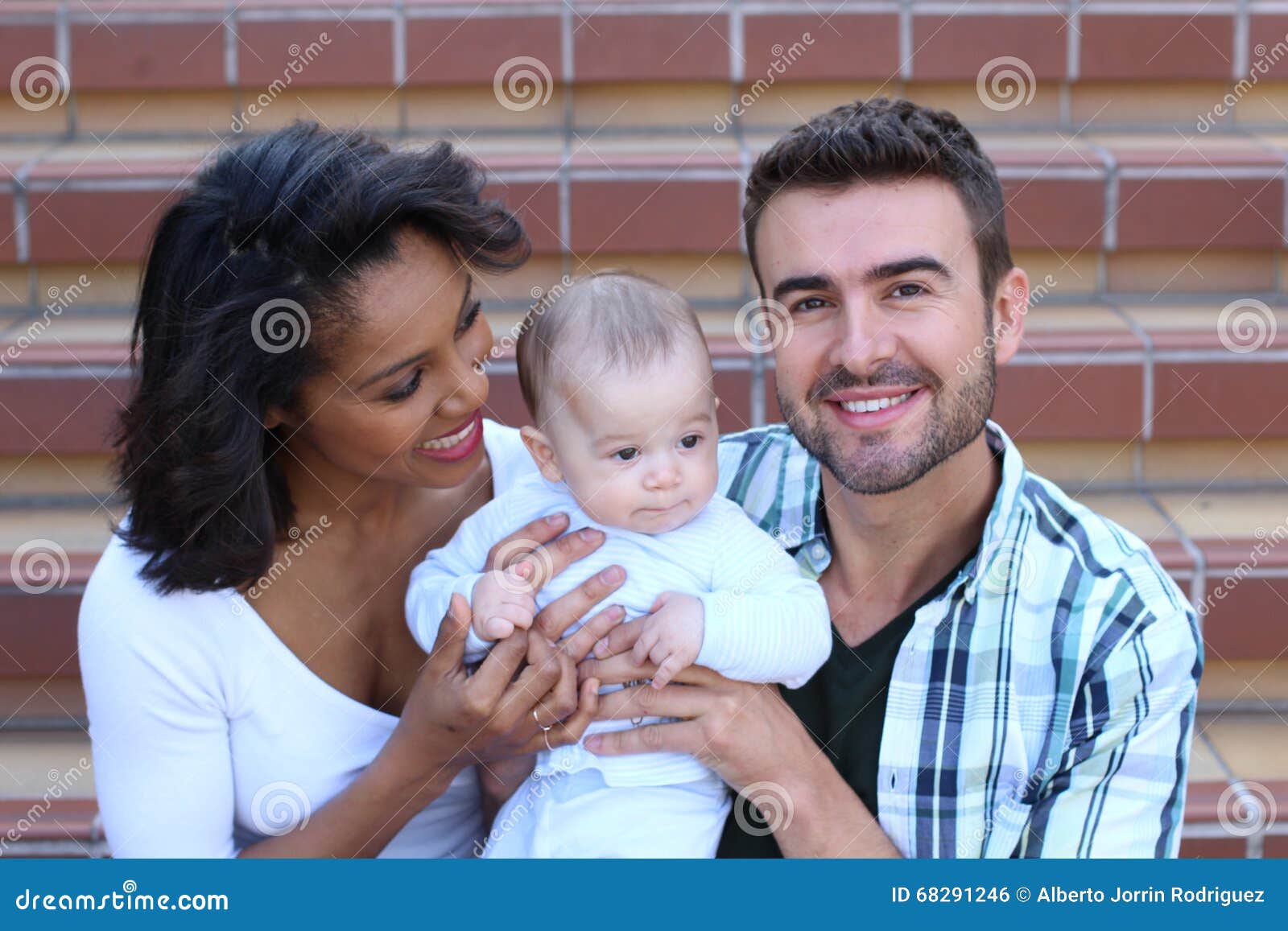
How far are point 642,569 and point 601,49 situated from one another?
5.79 ft

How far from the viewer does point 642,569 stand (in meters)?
1.83

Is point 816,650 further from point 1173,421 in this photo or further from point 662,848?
point 1173,421

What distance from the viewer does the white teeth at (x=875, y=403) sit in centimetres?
184

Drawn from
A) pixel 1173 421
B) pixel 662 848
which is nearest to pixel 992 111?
pixel 1173 421

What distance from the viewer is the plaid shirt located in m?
1.68

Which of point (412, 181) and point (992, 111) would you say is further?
point (992, 111)

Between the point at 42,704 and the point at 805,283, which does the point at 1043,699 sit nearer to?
the point at 805,283

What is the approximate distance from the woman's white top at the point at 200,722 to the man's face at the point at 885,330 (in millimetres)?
790

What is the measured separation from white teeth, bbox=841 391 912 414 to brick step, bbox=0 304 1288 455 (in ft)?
3.45

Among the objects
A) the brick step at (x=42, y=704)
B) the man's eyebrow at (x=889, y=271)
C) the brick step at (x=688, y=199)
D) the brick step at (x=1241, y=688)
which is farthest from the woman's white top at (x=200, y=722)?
the brick step at (x=1241, y=688)

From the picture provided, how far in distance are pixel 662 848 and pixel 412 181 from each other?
38.3 inches

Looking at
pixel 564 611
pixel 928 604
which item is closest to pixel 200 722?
pixel 564 611

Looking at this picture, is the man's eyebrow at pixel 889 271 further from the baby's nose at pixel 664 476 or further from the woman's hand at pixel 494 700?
the woman's hand at pixel 494 700
